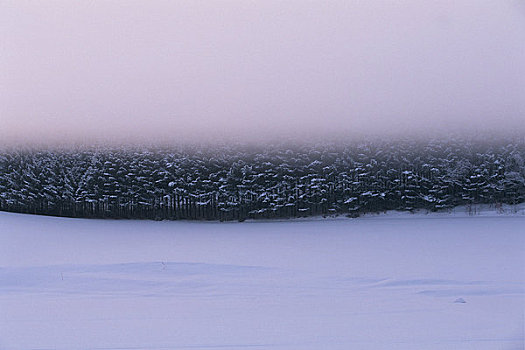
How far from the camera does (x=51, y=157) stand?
1864cm

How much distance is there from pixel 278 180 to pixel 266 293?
526 inches

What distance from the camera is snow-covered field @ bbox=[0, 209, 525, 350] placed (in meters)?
4.64

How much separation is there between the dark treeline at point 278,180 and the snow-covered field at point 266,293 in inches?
270

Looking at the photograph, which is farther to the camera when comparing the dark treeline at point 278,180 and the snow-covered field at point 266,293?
the dark treeline at point 278,180

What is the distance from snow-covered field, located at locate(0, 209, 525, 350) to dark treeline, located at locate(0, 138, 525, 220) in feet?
22.5

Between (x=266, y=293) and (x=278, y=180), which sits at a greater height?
(x=278, y=180)

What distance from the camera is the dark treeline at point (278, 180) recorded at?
19.2 meters

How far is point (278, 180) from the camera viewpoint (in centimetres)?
1959

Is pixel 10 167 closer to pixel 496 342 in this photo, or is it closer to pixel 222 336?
pixel 222 336

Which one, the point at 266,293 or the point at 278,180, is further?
the point at 278,180

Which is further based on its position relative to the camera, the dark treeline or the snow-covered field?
the dark treeline

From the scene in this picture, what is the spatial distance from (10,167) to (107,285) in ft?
44.9

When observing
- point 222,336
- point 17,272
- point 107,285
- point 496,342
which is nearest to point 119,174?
point 17,272

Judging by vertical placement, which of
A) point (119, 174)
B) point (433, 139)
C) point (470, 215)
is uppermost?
point (433, 139)
